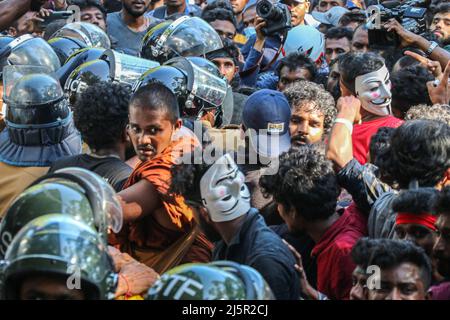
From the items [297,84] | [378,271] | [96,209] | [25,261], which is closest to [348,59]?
[297,84]

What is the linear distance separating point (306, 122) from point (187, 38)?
6.42 feet

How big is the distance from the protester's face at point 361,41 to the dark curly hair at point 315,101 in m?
2.91

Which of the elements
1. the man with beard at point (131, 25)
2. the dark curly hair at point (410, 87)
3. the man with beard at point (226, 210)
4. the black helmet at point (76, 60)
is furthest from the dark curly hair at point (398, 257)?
the man with beard at point (131, 25)

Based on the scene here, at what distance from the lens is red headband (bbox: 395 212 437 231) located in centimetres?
483

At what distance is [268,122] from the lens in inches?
231

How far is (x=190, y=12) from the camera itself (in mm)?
11312

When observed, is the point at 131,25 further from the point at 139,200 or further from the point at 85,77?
the point at 139,200

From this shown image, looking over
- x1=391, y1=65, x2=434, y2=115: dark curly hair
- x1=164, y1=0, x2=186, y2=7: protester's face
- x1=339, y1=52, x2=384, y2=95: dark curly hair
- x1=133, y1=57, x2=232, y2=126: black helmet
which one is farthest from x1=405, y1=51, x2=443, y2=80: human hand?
x1=164, y1=0, x2=186, y2=7: protester's face

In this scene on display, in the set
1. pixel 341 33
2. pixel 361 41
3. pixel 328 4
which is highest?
pixel 361 41

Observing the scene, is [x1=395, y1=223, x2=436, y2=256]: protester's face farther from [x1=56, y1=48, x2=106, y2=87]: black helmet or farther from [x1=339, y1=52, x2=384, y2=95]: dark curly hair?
[x1=56, y1=48, x2=106, y2=87]: black helmet

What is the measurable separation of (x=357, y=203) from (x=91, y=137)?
146 centimetres

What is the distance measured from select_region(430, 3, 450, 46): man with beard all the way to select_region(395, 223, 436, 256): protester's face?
4994mm

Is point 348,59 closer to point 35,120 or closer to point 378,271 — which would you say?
point 35,120

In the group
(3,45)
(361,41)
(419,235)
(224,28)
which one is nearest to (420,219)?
(419,235)
